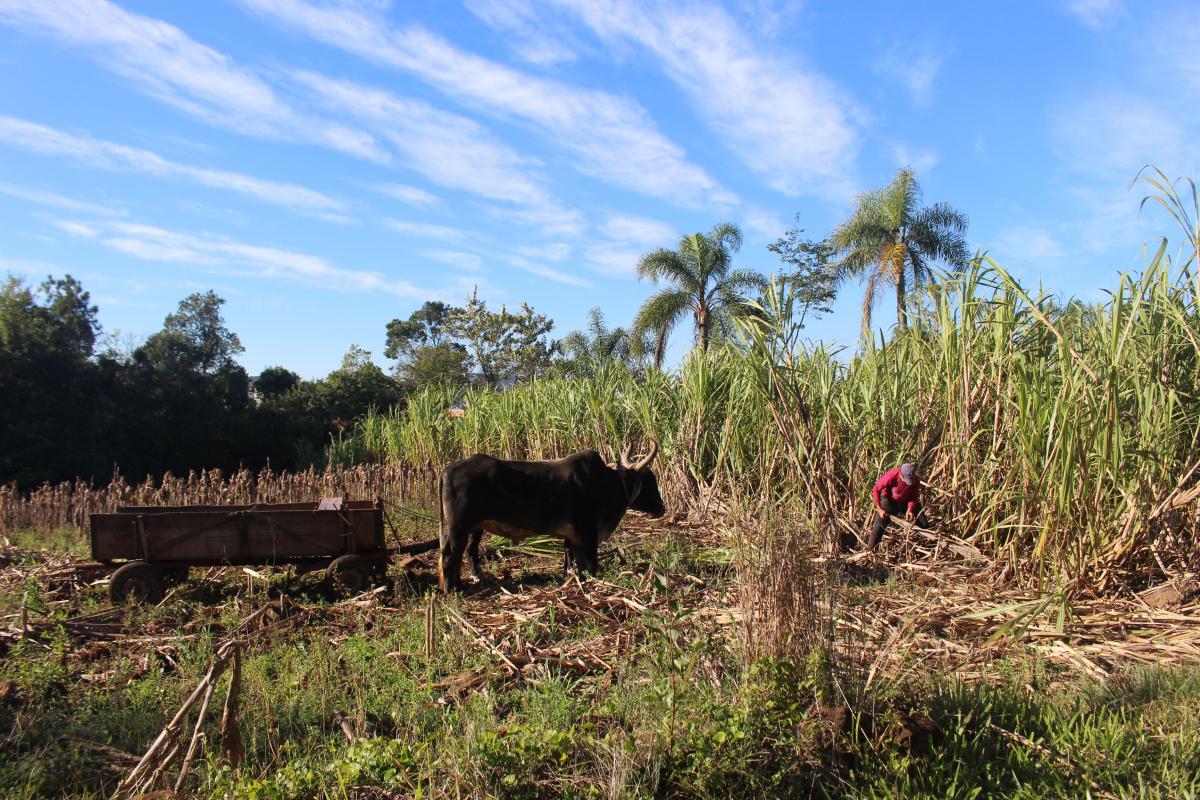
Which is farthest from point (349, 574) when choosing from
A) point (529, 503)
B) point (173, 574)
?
point (529, 503)

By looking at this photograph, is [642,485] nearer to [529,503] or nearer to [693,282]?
[529,503]

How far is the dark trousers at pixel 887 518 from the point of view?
701 centimetres

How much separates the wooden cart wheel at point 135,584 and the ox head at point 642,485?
153 inches

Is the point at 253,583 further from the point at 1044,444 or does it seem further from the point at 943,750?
the point at 1044,444

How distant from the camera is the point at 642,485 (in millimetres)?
7691

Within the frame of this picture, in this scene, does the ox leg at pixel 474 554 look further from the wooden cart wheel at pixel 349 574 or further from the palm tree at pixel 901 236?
the palm tree at pixel 901 236

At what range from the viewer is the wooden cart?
617 cm

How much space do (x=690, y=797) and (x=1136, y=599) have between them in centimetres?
385

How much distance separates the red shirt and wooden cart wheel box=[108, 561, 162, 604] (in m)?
5.93

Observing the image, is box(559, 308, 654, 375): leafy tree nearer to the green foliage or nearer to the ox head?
the green foliage

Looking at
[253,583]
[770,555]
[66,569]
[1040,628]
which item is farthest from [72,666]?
[1040,628]

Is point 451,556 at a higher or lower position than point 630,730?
higher

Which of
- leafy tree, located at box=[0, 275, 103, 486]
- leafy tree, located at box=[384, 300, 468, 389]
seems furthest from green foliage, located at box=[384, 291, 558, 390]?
leafy tree, located at box=[0, 275, 103, 486]

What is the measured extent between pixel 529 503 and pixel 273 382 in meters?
21.1
